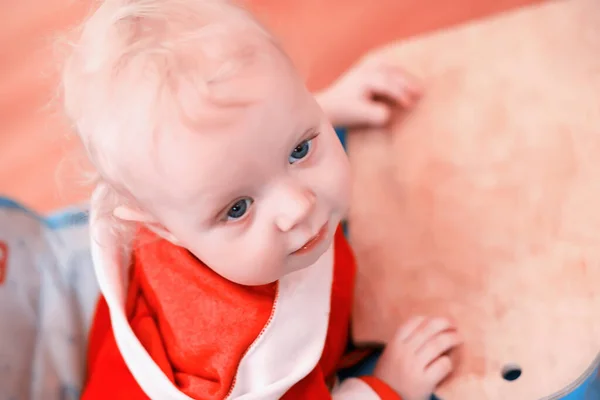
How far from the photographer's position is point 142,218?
48cm

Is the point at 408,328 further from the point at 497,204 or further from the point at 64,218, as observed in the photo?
the point at 64,218

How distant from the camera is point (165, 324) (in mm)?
543

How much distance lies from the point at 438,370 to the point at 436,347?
20mm

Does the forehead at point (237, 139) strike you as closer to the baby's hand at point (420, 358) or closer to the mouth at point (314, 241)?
the mouth at point (314, 241)

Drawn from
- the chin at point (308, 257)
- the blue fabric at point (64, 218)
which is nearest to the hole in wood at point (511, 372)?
the chin at point (308, 257)

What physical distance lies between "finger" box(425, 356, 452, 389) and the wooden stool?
0.04 ft

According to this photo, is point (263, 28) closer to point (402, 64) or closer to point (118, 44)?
point (118, 44)

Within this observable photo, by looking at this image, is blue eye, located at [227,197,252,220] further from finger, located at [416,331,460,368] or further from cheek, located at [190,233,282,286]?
finger, located at [416,331,460,368]

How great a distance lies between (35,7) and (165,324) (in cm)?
85

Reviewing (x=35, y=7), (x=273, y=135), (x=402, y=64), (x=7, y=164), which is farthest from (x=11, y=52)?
(x=273, y=135)

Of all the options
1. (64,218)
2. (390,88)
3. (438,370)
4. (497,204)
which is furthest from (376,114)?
(64,218)

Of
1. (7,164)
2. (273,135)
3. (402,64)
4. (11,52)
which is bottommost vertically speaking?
(7,164)

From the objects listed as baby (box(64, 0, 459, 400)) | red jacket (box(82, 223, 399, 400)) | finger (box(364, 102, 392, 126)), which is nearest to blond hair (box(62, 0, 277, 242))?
baby (box(64, 0, 459, 400))

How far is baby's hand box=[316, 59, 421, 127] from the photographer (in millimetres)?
683
